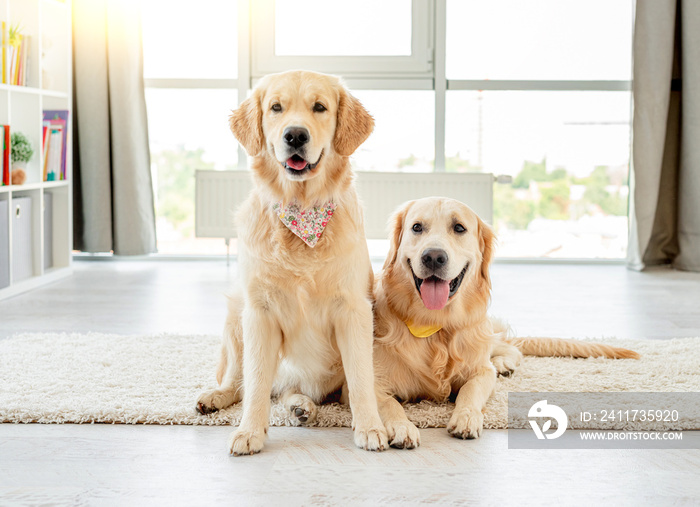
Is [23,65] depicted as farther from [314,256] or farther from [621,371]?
[621,371]

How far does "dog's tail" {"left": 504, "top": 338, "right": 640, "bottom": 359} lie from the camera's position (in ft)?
8.59

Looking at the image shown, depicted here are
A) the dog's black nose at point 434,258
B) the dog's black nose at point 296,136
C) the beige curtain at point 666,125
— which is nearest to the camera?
the dog's black nose at point 296,136

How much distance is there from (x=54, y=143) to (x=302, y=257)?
3.32m

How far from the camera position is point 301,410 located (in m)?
1.93

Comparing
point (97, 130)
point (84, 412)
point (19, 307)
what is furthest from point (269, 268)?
point (97, 130)

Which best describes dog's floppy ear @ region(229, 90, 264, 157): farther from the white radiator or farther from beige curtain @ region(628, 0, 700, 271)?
beige curtain @ region(628, 0, 700, 271)

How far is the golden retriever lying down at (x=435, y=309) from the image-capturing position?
1.99 metres

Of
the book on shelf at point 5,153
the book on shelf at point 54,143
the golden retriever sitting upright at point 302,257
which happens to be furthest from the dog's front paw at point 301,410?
the book on shelf at point 54,143

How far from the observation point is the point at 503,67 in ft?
17.7

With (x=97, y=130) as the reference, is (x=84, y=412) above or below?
below

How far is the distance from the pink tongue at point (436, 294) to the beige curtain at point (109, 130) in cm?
373

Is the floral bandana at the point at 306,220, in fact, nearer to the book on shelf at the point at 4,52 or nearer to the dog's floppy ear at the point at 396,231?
the dog's floppy ear at the point at 396,231

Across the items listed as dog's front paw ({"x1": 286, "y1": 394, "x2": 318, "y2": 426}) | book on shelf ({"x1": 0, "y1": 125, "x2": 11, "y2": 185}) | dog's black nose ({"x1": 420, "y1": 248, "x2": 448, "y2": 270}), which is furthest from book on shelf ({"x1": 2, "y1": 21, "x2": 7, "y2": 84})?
dog's black nose ({"x1": 420, "y1": 248, "x2": 448, "y2": 270})

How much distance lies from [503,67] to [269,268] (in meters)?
4.07
